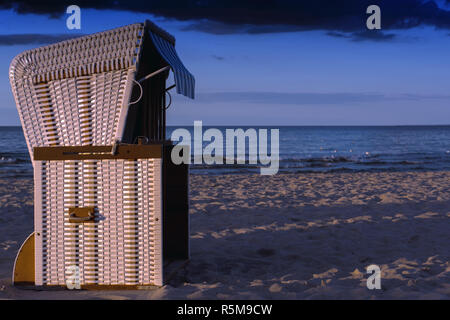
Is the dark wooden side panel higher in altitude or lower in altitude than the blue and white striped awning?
lower

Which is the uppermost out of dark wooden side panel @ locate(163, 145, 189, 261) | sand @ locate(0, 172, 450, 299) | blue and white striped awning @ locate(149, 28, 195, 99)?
blue and white striped awning @ locate(149, 28, 195, 99)

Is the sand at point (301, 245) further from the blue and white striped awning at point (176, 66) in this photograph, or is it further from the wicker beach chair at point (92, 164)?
the blue and white striped awning at point (176, 66)

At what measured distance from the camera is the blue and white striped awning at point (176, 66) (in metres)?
3.35

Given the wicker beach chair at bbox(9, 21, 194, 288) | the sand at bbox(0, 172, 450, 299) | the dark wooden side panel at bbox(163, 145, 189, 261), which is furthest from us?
the dark wooden side panel at bbox(163, 145, 189, 261)

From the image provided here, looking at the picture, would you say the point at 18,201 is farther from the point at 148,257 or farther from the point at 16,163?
the point at 16,163

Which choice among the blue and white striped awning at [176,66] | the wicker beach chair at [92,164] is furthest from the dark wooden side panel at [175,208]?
the wicker beach chair at [92,164]

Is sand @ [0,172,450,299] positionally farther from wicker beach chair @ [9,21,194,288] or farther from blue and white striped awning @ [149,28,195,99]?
blue and white striped awning @ [149,28,195,99]

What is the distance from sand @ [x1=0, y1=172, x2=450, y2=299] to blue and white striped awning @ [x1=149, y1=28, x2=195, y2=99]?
1550 millimetres

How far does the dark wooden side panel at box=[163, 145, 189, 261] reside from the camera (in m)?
3.97

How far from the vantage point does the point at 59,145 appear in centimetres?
329

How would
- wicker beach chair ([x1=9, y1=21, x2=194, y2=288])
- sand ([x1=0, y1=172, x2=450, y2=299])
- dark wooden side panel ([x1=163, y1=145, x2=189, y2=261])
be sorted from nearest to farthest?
1. wicker beach chair ([x1=9, y1=21, x2=194, y2=288])
2. sand ([x1=0, y1=172, x2=450, y2=299])
3. dark wooden side panel ([x1=163, y1=145, x2=189, y2=261])

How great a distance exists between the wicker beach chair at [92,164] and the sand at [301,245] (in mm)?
236

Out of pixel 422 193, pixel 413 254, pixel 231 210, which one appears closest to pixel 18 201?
pixel 231 210

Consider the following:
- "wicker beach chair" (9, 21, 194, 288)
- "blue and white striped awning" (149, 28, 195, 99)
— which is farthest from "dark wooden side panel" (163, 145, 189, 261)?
"wicker beach chair" (9, 21, 194, 288)
